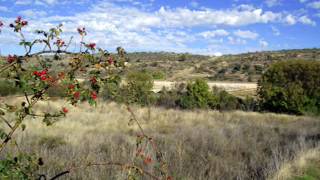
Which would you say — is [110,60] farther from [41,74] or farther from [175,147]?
[175,147]

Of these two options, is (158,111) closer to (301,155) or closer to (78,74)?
(301,155)

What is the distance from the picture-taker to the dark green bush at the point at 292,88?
1238 inches

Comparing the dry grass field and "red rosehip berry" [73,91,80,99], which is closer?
"red rosehip berry" [73,91,80,99]

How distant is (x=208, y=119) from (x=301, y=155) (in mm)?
14308

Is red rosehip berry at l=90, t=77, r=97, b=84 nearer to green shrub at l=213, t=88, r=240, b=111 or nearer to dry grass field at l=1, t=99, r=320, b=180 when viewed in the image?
dry grass field at l=1, t=99, r=320, b=180

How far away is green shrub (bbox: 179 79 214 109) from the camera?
104 feet

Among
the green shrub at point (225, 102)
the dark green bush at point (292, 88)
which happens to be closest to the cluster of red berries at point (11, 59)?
the green shrub at point (225, 102)

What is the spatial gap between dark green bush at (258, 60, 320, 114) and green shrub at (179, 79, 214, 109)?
385 centimetres

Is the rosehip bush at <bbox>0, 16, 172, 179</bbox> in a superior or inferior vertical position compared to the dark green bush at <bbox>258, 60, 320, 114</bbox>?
superior

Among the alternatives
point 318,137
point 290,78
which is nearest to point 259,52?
point 290,78

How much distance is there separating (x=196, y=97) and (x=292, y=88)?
6.15 meters

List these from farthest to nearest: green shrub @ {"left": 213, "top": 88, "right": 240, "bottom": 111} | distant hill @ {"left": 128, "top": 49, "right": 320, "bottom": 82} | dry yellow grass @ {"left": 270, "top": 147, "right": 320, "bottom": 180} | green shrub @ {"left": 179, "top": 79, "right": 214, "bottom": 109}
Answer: distant hill @ {"left": 128, "top": 49, "right": 320, "bottom": 82} < green shrub @ {"left": 213, "top": 88, "right": 240, "bottom": 111} < green shrub @ {"left": 179, "top": 79, "right": 214, "bottom": 109} < dry yellow grass @ {"left": 270, "top": 147, "right": 320, "bottom": 180}

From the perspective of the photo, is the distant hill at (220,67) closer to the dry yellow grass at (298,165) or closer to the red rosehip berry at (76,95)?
the dry yellow grass at (298,165)

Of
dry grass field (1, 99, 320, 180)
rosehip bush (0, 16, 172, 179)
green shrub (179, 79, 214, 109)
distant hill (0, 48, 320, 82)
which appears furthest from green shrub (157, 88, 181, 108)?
distant hill (0, 48, 320, 82)
